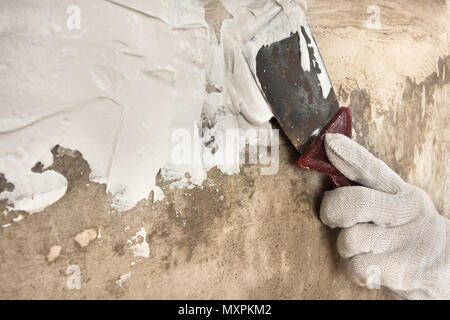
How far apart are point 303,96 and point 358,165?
0.88 feet

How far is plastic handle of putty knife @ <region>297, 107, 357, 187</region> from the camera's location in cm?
113

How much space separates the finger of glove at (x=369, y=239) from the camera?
3.78ft

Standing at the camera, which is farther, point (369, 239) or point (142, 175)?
point (369, 239)

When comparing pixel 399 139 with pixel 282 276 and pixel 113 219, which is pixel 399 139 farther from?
pixel 113 219

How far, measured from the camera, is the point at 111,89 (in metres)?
0.84

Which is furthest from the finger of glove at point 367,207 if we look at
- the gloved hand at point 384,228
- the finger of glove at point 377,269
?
the finger of glove at point 377,269

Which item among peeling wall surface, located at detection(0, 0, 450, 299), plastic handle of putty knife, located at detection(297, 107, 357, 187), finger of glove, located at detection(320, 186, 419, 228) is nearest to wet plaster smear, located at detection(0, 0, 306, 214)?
peeling wall surface, located at detection(0, 0, 450, 299)

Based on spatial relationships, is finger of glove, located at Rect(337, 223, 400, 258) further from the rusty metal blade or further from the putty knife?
the rusty metal blade

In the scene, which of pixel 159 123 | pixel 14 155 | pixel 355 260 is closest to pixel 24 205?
pixel 14 155

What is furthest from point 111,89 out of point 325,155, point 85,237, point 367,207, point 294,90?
point 367,207

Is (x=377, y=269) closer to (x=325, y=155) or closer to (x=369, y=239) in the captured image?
(x=369, y=239)

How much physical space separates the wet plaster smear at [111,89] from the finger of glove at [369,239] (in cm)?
48

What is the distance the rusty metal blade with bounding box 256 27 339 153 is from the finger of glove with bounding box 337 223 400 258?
0.30m

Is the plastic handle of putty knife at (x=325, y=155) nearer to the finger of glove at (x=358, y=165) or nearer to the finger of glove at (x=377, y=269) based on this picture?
the finger of glove at (x=358, y=165)
